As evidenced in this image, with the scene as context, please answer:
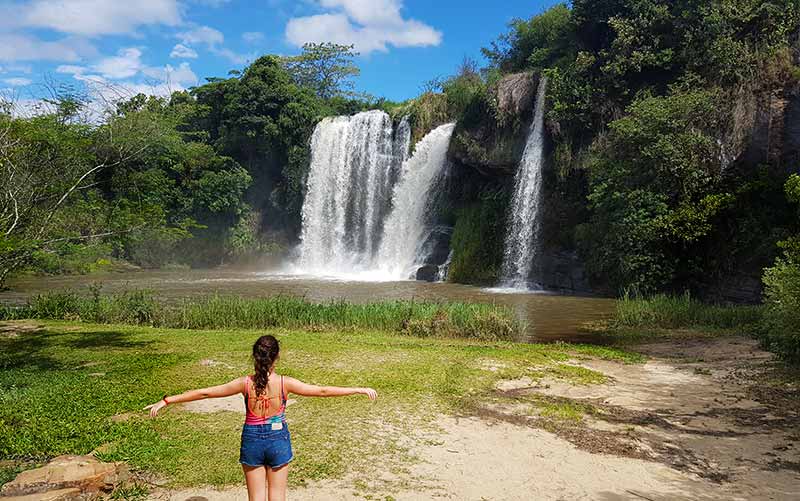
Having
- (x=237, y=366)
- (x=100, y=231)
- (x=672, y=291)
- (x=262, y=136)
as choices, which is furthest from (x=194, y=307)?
(x=262, y=136)

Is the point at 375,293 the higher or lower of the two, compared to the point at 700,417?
higher

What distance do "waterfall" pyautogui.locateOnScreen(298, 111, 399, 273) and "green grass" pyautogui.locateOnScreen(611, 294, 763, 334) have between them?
764 inches

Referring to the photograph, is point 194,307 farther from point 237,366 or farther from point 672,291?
point 672,291

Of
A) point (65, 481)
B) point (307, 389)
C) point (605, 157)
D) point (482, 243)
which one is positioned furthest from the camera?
point (482, 243)

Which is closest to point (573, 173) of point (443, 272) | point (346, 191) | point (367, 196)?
point (443, 272)

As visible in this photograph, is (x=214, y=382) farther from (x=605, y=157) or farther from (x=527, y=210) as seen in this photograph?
(x=527, y=210)

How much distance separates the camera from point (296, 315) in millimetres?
14188

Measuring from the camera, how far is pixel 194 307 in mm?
14648

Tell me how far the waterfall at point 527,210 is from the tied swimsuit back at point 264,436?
22.0m

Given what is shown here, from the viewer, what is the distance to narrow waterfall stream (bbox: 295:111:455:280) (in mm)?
31375

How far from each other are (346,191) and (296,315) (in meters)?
21.3


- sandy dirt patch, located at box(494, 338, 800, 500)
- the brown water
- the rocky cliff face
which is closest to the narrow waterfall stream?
the rocky cliff face

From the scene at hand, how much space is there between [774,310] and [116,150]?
476 inches

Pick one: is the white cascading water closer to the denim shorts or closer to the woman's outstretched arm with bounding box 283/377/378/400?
the woman's outstretched arm with bounding box 283/377/378/400
